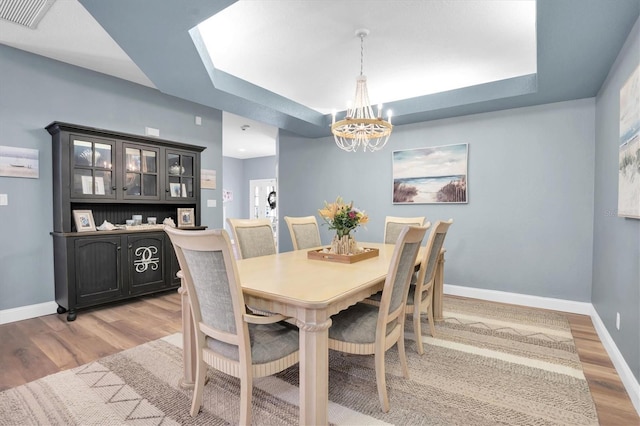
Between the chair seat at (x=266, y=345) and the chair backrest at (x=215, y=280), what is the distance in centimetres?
8

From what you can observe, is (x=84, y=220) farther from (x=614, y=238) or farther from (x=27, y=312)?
(x=614, y=238)

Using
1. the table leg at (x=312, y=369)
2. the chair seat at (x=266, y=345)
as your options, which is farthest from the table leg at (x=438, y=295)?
the table leg at (x=312, y=369)

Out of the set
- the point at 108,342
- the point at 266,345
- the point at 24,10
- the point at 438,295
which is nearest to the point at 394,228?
the point at 438,295

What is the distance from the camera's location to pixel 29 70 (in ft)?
10.1

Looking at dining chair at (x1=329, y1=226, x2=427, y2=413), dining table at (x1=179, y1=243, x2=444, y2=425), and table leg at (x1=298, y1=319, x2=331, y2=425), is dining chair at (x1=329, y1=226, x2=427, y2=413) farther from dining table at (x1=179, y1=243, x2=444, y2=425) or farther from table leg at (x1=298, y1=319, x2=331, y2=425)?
table leg at (x1=298, y1=319, x2=331, y2=425)

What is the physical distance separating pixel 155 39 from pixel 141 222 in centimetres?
237

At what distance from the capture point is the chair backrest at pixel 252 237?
2.68 meters

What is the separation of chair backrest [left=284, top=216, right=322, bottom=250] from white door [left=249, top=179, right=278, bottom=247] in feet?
18.4

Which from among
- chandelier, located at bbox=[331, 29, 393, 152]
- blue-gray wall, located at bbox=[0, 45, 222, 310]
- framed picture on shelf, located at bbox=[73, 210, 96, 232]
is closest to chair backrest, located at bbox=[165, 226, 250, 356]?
chandelier, located at bbox=[331, 29, 393, 152]

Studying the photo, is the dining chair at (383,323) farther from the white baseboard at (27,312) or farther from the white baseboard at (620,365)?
the white baseboard at (27,312)

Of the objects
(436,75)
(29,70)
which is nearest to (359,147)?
(436,75)

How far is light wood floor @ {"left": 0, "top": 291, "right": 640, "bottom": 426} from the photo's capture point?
1907mm

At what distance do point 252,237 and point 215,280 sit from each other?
1.40 meters

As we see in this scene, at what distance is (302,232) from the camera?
3316 millimetres
